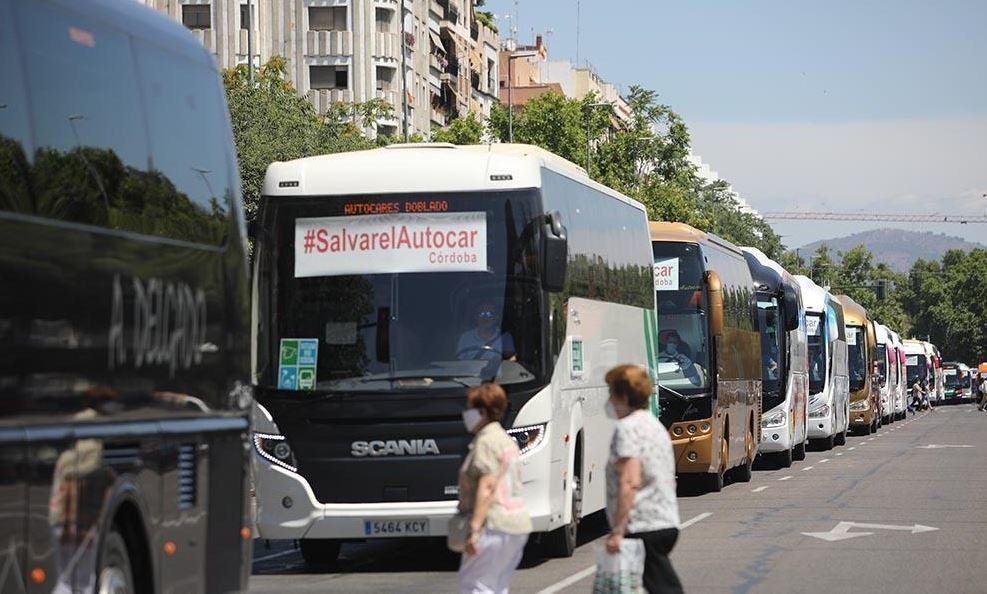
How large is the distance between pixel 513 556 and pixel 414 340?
595 centimetres

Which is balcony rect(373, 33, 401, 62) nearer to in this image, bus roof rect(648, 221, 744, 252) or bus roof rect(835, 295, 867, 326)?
bus roof rect(835, 295, 867, 326)

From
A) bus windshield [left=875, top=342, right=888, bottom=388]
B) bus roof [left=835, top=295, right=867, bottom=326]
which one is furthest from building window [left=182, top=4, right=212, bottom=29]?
bus roof [left=835, top=295, right=867, bottom=326]

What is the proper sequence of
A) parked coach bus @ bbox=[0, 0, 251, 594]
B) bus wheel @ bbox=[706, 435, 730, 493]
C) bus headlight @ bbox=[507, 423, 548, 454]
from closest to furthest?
1. parked coach bus @ bbox=[0, 0, 251, 594]
2. bus headlight @ bbox=[507, 423, 548, 454]
3. bus wheel @ bbox=[706, 435, 730, 493]

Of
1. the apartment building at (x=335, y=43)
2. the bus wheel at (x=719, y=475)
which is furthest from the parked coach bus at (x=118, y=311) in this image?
the apartment building at (x=335, y=43)

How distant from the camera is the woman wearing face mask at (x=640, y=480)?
10.6 meters

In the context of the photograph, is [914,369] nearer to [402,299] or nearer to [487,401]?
[402,299]

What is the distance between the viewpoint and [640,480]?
10.7m

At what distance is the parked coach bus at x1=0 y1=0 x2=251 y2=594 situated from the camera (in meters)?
9.11

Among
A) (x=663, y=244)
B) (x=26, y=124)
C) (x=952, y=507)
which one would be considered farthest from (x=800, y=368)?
(x=26, y=124)

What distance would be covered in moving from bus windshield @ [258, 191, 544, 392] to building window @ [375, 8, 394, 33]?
74.5m

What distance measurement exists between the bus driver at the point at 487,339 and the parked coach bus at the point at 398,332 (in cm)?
1

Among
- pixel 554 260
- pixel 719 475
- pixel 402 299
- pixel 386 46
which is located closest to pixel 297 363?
pixel 402 299

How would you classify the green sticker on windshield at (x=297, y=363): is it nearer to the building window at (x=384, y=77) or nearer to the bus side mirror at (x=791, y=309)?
the bus side mirror at (x=791, y=309)

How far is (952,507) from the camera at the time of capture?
1011 inches
